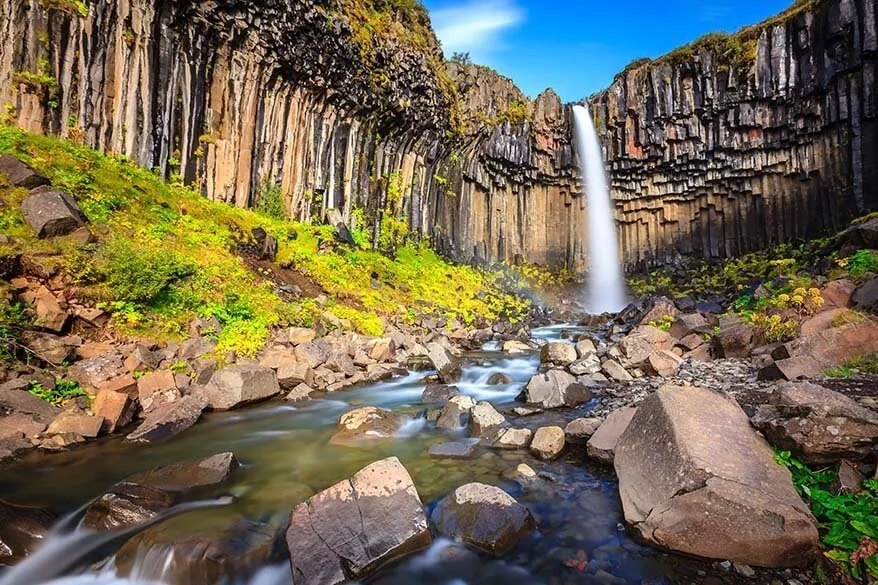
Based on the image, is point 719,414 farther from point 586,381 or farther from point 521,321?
point 521,321

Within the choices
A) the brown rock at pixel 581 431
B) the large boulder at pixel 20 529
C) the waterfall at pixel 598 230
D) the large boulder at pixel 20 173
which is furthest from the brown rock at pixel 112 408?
the waterfall at pixel 598 230

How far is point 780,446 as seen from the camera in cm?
416

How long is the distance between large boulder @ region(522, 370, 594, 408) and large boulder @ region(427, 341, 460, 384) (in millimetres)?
2447

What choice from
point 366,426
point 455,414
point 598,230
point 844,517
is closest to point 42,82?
point 366,426

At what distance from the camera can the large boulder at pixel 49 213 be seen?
8117 mm

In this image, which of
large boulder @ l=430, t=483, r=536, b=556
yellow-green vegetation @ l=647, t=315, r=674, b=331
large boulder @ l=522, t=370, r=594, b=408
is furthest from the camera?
yellow-green vegetation @ l=647, t=315, r=674, b=331

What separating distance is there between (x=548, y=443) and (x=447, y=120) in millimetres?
23806

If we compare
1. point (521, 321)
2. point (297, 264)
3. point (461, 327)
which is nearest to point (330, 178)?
point (297, 264)

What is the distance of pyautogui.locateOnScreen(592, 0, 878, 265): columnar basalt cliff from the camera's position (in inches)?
886

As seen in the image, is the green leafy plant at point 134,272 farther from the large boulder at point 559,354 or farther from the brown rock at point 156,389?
the large boulder at point 559,354

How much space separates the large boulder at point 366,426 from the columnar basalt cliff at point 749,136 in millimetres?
28265

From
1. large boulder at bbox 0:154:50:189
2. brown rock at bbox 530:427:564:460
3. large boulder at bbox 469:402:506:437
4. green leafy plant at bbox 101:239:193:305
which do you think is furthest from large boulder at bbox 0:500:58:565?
large boulder at bbox 0:154:50:189

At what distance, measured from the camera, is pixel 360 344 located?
11.1 metres

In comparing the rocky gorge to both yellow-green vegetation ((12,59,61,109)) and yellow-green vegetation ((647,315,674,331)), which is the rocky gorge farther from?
yellow-green vegetation ((647,315,674,331))
